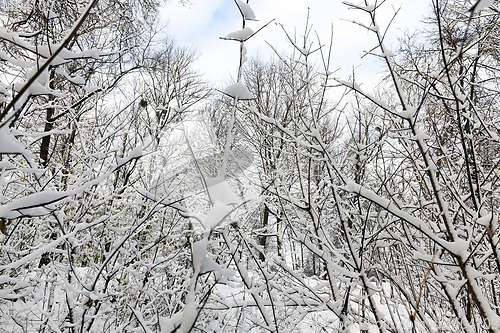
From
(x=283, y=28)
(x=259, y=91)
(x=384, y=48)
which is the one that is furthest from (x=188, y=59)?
(x=384, y=48)

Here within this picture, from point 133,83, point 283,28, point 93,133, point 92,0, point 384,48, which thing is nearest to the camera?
point 92,0

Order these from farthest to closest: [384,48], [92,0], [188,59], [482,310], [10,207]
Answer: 1. [188,59]
2. [384,48]
3. [482,310]
4. [10,207]
5. [92,0]

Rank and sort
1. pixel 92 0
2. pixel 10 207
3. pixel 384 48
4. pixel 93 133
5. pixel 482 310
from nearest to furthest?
pixel 92 0, pixel 10 207, pixel 482 310, pixel 384 48, pixel 93 133

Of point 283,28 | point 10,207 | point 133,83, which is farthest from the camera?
point 133,83

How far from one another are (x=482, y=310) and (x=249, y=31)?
1.55m

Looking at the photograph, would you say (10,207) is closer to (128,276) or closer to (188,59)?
(128,276)

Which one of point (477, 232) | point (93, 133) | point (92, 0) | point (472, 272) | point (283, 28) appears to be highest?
point (283, 28)

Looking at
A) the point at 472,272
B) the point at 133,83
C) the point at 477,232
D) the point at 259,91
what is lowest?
the point at 472,272

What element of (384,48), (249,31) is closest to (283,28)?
(384,48)

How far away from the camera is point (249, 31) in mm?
651

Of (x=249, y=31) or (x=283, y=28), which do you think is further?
(x=283, y=28)

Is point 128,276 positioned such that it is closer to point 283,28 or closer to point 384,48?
point 283,28

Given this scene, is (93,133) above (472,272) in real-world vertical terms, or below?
above

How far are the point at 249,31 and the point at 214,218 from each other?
1.52ft
